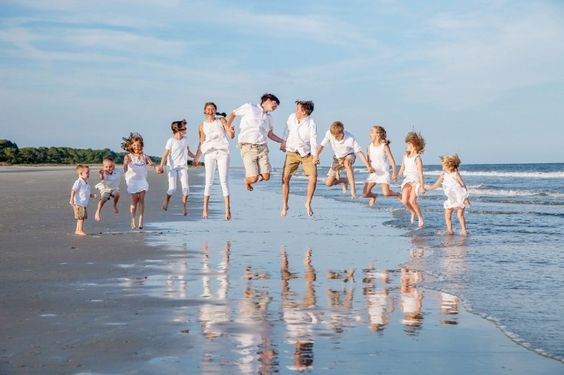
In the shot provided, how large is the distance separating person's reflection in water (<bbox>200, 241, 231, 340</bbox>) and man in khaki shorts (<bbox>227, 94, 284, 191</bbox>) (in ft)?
20.3

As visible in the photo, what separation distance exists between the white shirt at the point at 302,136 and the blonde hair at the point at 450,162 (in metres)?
2.40

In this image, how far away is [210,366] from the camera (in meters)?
4.60

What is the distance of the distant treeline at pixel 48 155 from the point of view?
97.8 metres

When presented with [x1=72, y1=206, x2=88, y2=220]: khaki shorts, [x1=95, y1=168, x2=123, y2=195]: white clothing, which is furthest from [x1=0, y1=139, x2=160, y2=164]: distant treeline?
[x1=72, y1=206, x2=88, y2=220]: khaki shorts

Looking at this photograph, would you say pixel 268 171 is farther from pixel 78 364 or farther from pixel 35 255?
pixel 78 364

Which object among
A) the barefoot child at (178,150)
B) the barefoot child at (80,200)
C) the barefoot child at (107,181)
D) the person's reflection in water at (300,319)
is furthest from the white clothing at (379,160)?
the person's reflection in water at (300,319)

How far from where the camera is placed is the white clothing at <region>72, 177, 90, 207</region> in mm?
13359

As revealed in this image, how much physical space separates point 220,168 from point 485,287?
350 inches

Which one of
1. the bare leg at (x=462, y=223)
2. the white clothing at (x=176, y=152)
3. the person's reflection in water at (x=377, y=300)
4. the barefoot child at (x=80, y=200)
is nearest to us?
the person's reflection in water at (x=377, y=300)

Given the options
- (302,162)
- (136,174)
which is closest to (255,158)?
(302,162)

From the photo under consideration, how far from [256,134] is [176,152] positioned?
194 centimetres

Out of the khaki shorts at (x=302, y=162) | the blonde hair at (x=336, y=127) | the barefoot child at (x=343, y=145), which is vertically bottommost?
the khaki shorts at (x=302, y=162)

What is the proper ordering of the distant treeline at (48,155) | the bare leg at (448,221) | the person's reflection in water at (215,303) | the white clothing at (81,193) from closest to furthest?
the person's reflection in water at (215,303) < the white clothing at (81,193) < the bare leg at (448,221) < the distant treeline at (48,155)

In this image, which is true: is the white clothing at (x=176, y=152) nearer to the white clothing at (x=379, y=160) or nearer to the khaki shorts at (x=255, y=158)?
the khaki shorts at (x=255, y=158)
